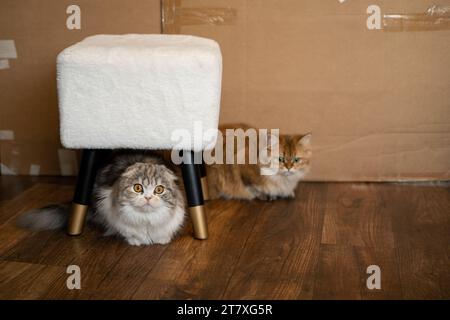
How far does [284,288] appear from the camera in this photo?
153 centimetres

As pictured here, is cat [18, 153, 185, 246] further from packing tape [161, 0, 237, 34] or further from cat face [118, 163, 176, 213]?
packing tape [161, 0, 237, 34]

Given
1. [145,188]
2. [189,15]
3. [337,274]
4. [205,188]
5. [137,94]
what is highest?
[189,15]

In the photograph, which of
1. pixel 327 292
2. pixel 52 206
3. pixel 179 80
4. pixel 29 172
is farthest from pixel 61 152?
pixel 327 292

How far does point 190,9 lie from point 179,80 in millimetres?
689

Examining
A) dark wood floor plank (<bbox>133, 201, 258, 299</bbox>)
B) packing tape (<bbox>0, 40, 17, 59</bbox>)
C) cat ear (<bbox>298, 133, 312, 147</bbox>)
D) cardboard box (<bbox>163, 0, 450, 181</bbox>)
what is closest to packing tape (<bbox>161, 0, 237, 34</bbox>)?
cardboard box (<bbox>163, 0, 450, 181</bbox>)

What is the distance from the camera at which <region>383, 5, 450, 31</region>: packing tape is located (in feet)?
7.06

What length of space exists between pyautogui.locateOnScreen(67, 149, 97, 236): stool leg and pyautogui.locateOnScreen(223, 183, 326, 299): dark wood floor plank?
1.81 feet

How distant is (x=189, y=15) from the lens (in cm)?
221

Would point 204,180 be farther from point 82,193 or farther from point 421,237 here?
point 421,237

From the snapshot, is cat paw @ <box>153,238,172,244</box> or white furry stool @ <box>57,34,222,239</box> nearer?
white furry stool @ <box>57,34,222,239</box>

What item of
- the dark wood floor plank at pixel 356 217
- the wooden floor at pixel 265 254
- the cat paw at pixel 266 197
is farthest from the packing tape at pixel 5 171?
the dark wood floor plank at pixel 356 217

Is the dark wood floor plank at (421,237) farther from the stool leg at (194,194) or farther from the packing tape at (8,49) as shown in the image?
the packing tape at (8,49)

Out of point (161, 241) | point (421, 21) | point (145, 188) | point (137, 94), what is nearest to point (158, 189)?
point (145, 188)

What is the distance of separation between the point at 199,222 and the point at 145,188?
230 millimetres
